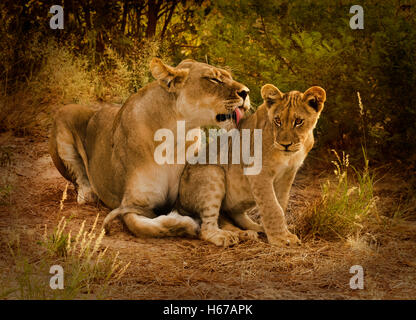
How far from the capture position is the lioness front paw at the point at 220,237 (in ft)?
16.0

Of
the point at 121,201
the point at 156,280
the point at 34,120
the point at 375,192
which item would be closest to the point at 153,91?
the point at 121,201

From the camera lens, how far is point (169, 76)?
201 inches

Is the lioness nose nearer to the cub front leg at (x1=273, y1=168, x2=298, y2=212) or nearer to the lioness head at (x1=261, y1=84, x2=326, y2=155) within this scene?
the lioness head at (x1=261, y1=84, x2=326, y2=155)

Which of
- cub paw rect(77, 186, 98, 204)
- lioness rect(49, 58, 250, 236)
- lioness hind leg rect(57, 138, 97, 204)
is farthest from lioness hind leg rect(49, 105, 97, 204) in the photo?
lioness rect(49, 58, 250, 236)

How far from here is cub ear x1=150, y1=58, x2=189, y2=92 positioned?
5.09 m

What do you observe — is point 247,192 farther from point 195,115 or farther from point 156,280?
point 156,280

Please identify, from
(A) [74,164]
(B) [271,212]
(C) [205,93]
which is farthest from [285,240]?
(A) [74,164]

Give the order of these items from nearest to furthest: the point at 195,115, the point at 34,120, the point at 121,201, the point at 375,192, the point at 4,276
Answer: the point at 4,276
the point at 195,115
the point at 121,201
the point at 375,192
the point at 34,120

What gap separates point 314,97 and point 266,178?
74 cm

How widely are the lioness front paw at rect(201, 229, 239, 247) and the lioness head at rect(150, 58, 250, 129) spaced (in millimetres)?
881

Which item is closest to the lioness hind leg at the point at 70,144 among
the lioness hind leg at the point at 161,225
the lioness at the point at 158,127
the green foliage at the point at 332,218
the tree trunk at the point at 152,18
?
the lioness at the point at 158,127

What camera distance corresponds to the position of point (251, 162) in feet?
16.2

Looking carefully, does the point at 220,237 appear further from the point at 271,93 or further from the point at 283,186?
the point at 271,93

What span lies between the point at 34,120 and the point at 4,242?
3.79 m
